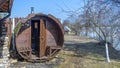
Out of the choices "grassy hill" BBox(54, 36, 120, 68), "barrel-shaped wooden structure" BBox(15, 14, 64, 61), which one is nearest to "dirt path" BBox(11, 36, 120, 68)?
"grassy hill" BBox(54, 36, 120, 68)

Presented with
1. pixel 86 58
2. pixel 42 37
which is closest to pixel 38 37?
pixel 42 37

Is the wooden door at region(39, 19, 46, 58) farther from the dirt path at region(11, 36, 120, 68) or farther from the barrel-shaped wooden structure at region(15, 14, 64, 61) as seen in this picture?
the dirt path at region(11, 36, 120, 68)

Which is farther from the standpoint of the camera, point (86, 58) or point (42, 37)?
point (42, 37)

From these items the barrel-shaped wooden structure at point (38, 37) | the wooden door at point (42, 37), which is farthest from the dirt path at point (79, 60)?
the wooden door at point (42, 37)

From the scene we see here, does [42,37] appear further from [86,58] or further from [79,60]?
[86,58]

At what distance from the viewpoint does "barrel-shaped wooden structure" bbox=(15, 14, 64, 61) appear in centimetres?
1473

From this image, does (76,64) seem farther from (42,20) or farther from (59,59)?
(42,20)

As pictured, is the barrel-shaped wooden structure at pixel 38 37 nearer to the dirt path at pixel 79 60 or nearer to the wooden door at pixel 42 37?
the wooden door at pixel 42 37

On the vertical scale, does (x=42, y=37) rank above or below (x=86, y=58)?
above

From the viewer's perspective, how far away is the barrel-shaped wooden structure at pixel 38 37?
48.3 feet

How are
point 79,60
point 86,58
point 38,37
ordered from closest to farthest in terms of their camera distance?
1. point 79,60
2. point 86,58
3. point 38,37

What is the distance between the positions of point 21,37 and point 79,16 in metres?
3.42

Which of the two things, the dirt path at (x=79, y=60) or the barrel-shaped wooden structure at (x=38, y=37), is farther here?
the barrel-shaped wooden structure at (x=38, y=37)

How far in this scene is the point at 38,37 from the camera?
52.7 ft
